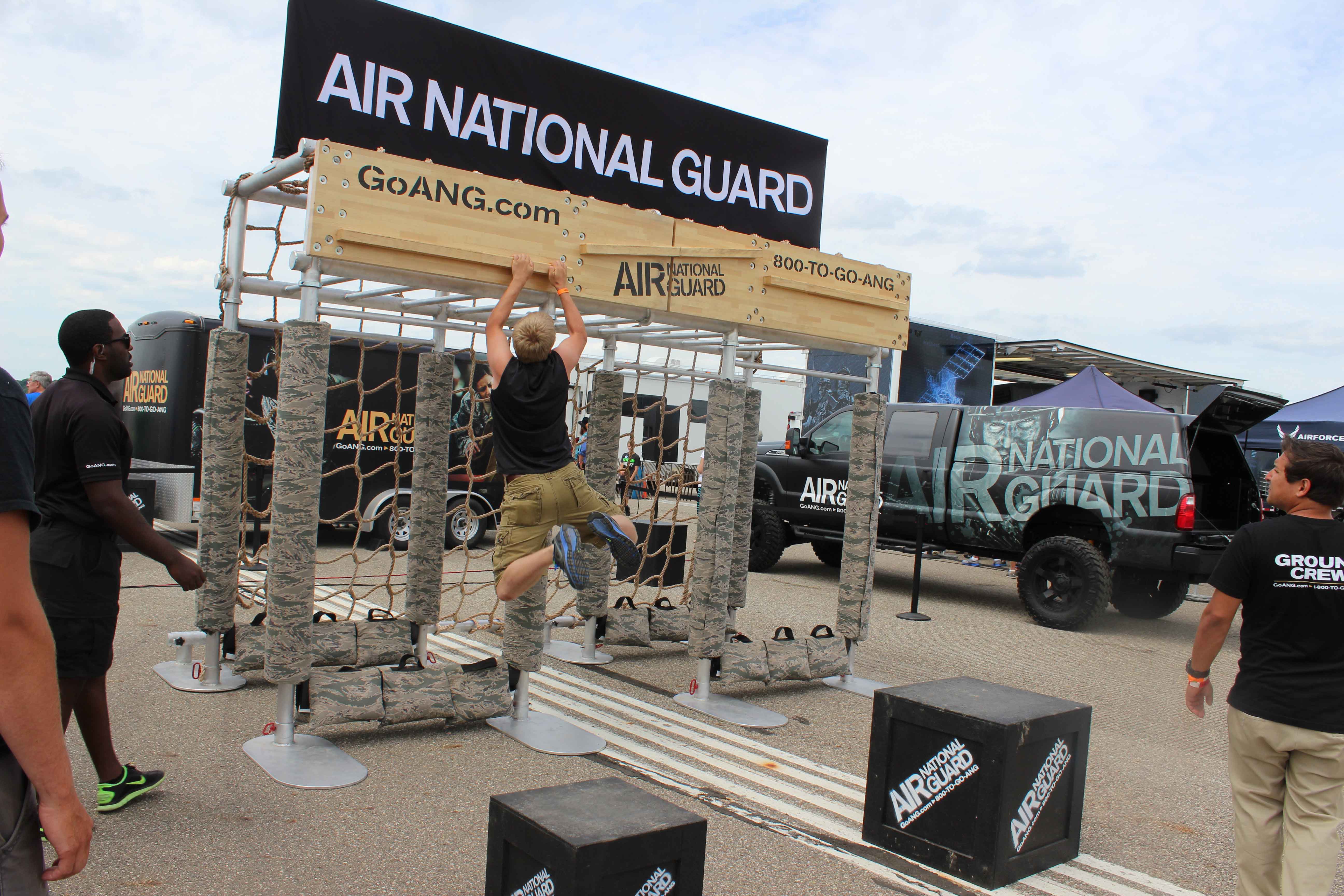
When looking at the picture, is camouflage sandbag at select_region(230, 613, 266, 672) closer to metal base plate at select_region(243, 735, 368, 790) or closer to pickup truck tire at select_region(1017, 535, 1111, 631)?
metal base plate at select_region(243, 735, 368, 790)

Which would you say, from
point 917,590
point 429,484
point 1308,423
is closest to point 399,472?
point 429,484

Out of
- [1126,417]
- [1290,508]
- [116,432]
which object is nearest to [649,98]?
[116,432]

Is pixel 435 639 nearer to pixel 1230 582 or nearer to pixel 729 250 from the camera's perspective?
pixel 729 250

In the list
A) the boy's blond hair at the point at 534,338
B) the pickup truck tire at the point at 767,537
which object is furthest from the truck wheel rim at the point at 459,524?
the boy's blond hair at the point at 534,338

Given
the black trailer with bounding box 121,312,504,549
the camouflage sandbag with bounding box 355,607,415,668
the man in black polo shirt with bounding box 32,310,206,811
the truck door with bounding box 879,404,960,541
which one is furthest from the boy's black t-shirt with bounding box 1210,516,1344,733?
the black trailer with bounding box 121,312,504,549

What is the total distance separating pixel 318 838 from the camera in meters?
3.27

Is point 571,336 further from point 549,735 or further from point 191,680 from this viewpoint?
point 191,680

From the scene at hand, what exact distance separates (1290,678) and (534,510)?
287 centimetres

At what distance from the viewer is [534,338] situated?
13.0 ft

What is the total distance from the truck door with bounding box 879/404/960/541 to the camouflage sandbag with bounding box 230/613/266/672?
Result: 6.56 meters

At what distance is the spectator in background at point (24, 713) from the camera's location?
139cm

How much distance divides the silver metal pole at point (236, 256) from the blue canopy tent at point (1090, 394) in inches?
361

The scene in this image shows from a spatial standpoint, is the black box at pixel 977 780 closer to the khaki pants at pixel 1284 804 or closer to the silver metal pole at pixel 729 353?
the khaki pants at pixel 1284 804

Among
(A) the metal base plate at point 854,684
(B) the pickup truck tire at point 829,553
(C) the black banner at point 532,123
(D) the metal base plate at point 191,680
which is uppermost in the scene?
(C) the black banner at point 532,123
